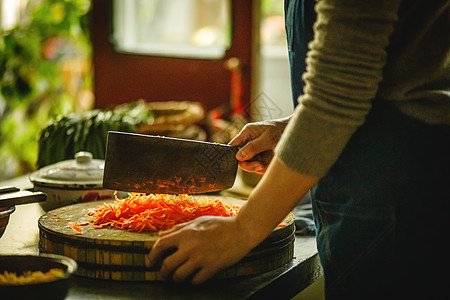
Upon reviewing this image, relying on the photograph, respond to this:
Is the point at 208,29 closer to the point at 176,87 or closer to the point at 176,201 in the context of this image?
the point at 176,87

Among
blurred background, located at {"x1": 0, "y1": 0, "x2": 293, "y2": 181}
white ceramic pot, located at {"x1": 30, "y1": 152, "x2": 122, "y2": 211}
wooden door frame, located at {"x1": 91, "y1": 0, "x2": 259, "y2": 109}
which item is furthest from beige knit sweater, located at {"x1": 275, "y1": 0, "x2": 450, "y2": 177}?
wooden door frame, located at {"x1": 91, "y1": 0, "x2": 259, "y2": 109}

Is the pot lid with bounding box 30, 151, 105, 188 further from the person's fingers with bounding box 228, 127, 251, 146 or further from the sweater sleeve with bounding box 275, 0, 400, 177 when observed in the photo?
the sweater sleeve with bounding box 275, 0, 400, 177

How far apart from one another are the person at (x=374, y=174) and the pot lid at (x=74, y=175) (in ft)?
2.29

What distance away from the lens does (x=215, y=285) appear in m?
1.28

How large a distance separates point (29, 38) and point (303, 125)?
483 centimetres

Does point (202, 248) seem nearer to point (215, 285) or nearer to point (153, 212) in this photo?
point (215, 285)

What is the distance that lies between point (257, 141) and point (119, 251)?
0.44 meters

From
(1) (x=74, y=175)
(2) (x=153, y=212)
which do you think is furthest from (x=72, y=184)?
(2) (x=153, y=212)

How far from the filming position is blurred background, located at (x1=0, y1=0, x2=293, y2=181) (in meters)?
4.21

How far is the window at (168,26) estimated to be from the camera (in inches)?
185

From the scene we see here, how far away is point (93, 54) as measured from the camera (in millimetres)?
5082

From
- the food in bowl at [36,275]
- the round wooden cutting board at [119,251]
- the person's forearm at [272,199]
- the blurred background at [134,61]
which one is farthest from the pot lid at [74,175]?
the blurred background at [134,61]

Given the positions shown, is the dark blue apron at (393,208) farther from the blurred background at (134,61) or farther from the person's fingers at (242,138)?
the blurred background at (134,61)

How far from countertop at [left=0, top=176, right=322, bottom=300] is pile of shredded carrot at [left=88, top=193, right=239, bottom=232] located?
0.15m
